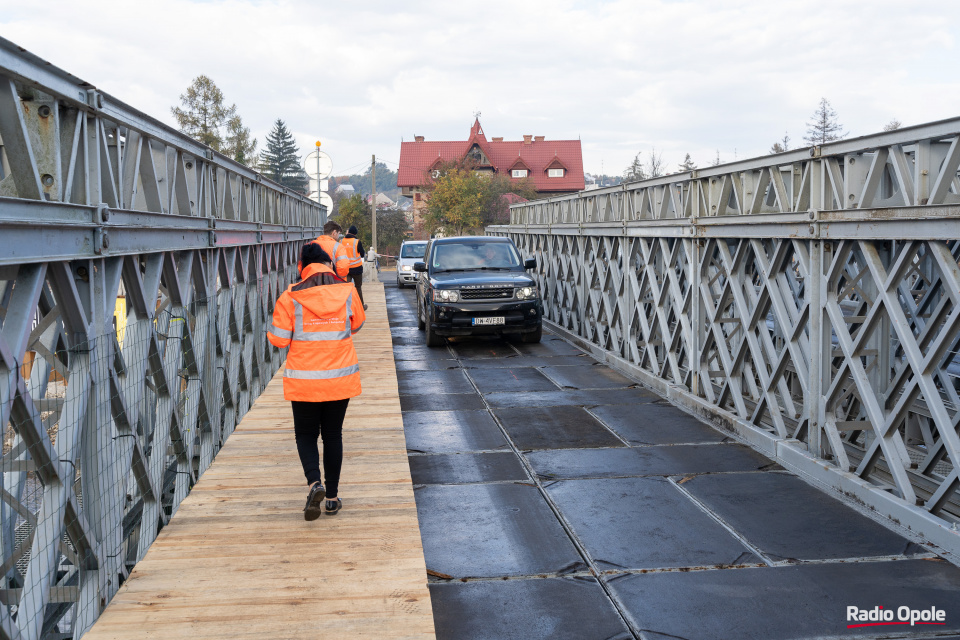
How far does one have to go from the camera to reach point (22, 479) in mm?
3912

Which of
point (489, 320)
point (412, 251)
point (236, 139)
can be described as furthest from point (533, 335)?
point (236, 139)

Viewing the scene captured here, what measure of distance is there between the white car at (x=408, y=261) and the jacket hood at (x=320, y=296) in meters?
25.9

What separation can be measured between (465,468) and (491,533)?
1.72 metres

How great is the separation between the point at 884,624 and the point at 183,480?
4.69m

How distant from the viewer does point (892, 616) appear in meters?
4.41

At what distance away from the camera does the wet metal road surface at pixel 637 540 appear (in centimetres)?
445

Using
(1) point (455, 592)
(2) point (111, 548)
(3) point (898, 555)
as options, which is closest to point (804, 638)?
(3) point (898, 555)

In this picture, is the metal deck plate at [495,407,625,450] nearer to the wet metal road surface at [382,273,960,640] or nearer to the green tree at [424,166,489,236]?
the wet metal road surface at [382,273,960,640]

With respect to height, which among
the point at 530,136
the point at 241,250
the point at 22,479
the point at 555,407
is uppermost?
the point at 530,136

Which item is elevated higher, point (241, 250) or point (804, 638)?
point (241, 250)

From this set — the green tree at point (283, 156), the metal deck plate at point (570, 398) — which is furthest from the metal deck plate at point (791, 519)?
the green tree at point (283, 156)

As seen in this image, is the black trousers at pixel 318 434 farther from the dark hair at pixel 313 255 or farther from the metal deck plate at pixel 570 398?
the metal deck plate at pixel 570 398

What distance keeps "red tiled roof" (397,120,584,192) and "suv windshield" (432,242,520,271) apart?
65.1 m

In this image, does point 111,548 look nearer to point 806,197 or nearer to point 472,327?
point 806,197
